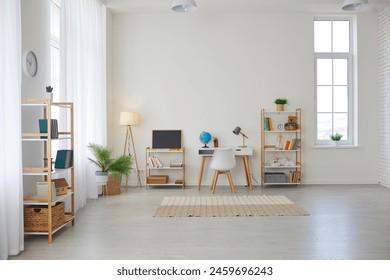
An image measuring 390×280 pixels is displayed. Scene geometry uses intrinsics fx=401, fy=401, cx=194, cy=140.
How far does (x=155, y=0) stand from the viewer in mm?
7102

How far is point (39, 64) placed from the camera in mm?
4598

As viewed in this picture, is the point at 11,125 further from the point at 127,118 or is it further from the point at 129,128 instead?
the point at 129,128

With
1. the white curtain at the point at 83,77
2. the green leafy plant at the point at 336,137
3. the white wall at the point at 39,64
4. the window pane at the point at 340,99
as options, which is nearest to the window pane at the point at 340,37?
the window pane at the point at 340,99

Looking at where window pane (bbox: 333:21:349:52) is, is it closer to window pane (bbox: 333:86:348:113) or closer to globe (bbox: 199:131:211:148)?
window pane (bbox: 333:86:348:113)

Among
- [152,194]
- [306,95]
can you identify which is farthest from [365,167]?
[152,194]

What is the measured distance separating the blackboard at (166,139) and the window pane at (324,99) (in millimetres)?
2787

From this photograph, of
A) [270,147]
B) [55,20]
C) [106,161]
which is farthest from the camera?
[270,147]

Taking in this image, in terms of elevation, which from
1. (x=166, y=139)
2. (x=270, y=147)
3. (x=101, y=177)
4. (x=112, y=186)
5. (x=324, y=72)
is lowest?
(x=112, y=186)

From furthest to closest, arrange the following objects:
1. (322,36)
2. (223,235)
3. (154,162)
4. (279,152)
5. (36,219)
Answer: (322,36)
(279,152)
(154,162)
(223,235)
(36,219)

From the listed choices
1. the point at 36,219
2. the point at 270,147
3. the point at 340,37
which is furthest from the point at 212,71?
the point at 36,219

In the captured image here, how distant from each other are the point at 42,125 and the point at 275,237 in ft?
8.40

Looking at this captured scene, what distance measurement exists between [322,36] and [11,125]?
6.22 m

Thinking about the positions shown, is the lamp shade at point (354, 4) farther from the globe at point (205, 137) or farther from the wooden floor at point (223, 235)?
the globe at point (205, 137)

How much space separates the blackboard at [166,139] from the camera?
753cm
